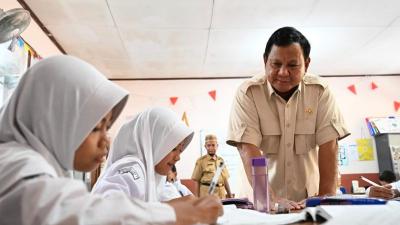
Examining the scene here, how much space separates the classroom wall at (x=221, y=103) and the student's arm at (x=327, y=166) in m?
3.56

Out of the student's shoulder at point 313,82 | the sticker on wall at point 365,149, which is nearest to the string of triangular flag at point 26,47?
the student's shoulder at point 313,82

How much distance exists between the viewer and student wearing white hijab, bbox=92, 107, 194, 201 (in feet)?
4.50

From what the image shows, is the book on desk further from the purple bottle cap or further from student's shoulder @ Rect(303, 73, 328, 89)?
student's shoulder @ Rect(303, 73, 328, 89)

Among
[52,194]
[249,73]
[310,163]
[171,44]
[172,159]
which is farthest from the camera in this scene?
[249,73]

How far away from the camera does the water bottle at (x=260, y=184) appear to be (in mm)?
1165

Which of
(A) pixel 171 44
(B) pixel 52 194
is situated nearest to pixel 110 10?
(A) pixel 171 44

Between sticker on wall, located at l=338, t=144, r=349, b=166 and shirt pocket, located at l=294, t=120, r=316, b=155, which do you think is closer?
shirt pocket, located at l=294, t=120, r=316, b=155

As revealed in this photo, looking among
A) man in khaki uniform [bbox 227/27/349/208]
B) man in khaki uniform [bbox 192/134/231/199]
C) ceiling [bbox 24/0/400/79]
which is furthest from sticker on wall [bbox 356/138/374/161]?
man in khaki uniform [bbox 227/27/349/208]

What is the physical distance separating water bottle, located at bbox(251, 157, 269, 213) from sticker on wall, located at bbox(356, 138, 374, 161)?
15.0 feet

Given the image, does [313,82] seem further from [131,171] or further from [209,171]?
[209,171]

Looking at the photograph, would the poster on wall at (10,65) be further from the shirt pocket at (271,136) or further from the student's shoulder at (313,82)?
the student's shoulder at (313,82)

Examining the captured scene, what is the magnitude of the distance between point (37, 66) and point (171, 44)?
328 centimetres

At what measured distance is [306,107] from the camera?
5.44 ft

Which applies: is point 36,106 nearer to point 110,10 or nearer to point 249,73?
point 110,10
